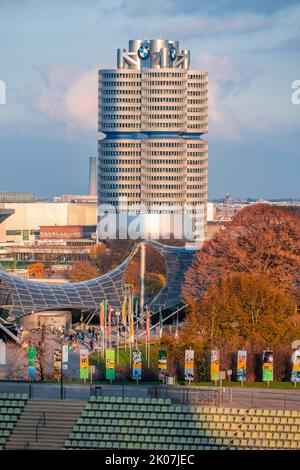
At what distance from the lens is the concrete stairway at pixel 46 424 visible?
56906 millimetres

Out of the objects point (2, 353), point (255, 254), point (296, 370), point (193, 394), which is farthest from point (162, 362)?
point (255, 254)

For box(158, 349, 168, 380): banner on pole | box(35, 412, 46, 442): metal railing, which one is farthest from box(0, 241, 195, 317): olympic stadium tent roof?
box(35, 412, 46, 442): metal railing

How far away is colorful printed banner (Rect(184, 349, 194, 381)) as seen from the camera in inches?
2576

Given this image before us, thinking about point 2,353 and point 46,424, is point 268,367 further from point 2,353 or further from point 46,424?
point 2,353

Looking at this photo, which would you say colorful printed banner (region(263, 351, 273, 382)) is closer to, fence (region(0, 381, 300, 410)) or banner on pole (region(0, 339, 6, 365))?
fence (region(0, 381, 300, 410))

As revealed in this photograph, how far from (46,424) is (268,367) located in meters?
11.9

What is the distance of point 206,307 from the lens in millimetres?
77000

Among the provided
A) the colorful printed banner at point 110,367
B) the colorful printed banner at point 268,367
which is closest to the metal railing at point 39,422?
the colorful printed banner at point 110,367

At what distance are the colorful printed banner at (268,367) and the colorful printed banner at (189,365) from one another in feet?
9.88

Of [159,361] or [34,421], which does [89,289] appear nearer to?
[159,361]

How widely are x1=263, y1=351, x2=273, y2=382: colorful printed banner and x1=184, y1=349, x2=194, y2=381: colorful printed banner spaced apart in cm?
301

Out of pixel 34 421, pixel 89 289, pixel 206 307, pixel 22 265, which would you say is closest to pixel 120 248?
pixel 22 265

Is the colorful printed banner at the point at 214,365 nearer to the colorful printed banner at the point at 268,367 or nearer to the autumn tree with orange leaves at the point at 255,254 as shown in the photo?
the colorful printed banner at the point at 268,367
